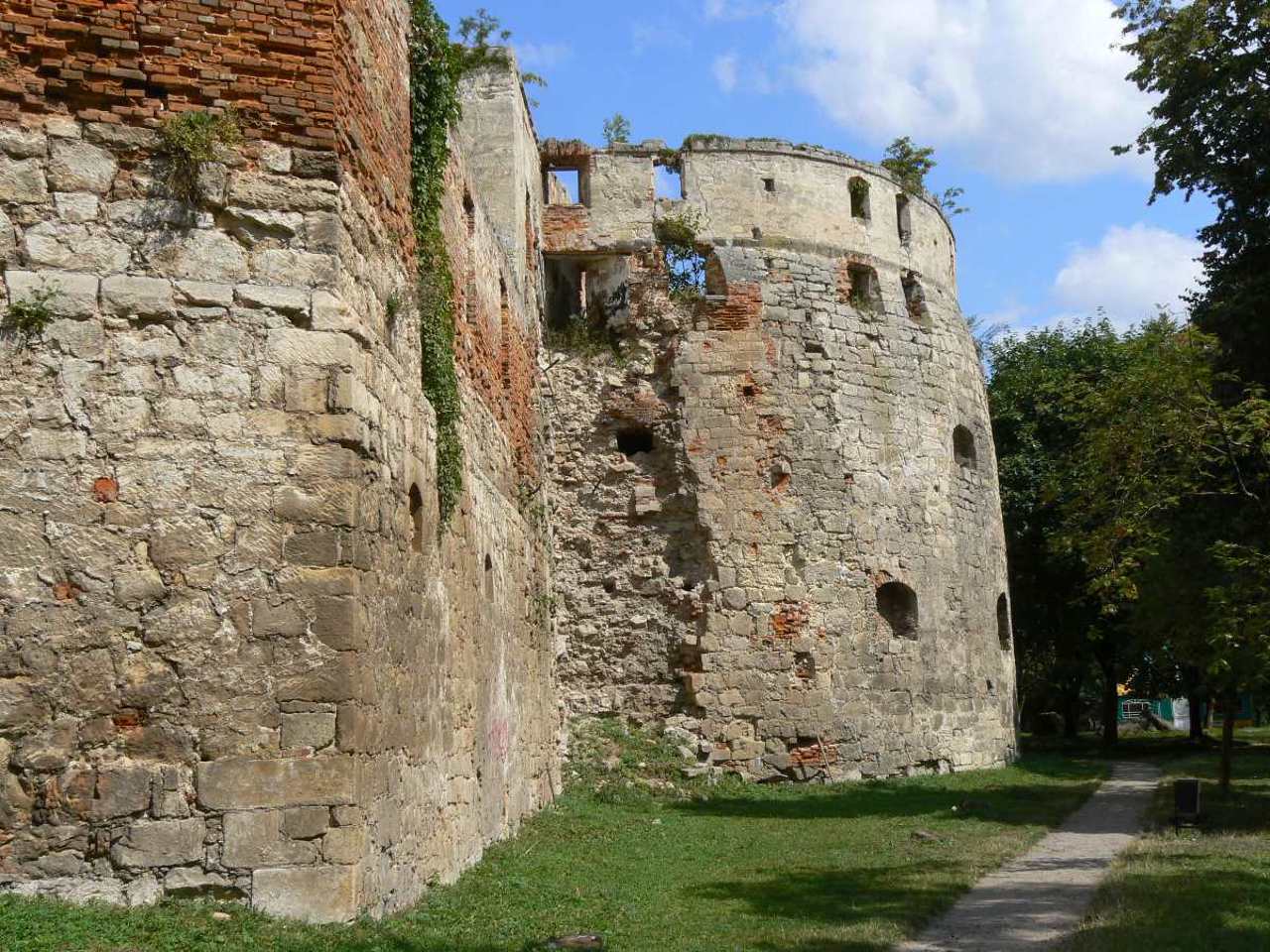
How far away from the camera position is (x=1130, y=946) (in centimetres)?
780

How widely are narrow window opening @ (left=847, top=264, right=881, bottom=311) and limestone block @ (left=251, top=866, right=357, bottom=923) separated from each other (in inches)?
593

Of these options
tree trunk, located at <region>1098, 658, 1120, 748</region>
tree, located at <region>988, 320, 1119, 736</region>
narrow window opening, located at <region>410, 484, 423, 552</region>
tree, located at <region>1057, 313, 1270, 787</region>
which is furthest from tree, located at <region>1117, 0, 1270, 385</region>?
tree trunk, located at <region>1098, 658, 1120, 748</region>

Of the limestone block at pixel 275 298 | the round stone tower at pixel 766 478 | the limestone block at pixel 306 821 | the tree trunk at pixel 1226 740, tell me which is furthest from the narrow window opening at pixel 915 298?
the limestone block at pixel 306 821

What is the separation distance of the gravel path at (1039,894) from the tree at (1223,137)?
5540 millimetres

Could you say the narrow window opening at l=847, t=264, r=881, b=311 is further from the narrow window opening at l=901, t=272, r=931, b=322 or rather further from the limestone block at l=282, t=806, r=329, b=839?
the limestone block at l=282, t=806, r=329, b=839

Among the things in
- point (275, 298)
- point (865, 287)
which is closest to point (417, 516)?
point (275, 298)

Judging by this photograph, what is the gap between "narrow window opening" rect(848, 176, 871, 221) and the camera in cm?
2081

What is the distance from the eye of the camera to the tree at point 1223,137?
49.3 ft

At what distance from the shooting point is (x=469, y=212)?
12992mm

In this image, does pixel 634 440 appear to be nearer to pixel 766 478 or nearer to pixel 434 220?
pixel 766 478

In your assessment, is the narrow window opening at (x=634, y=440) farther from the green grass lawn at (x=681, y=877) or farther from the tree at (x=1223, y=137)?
the tree at (x=1223, y=137)

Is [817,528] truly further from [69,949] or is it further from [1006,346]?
[1006,346]

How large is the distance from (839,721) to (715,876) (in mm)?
7712

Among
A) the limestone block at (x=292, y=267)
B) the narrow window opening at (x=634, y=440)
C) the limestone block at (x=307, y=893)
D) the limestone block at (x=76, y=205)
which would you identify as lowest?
the limestone block at (x=307, y=893)
